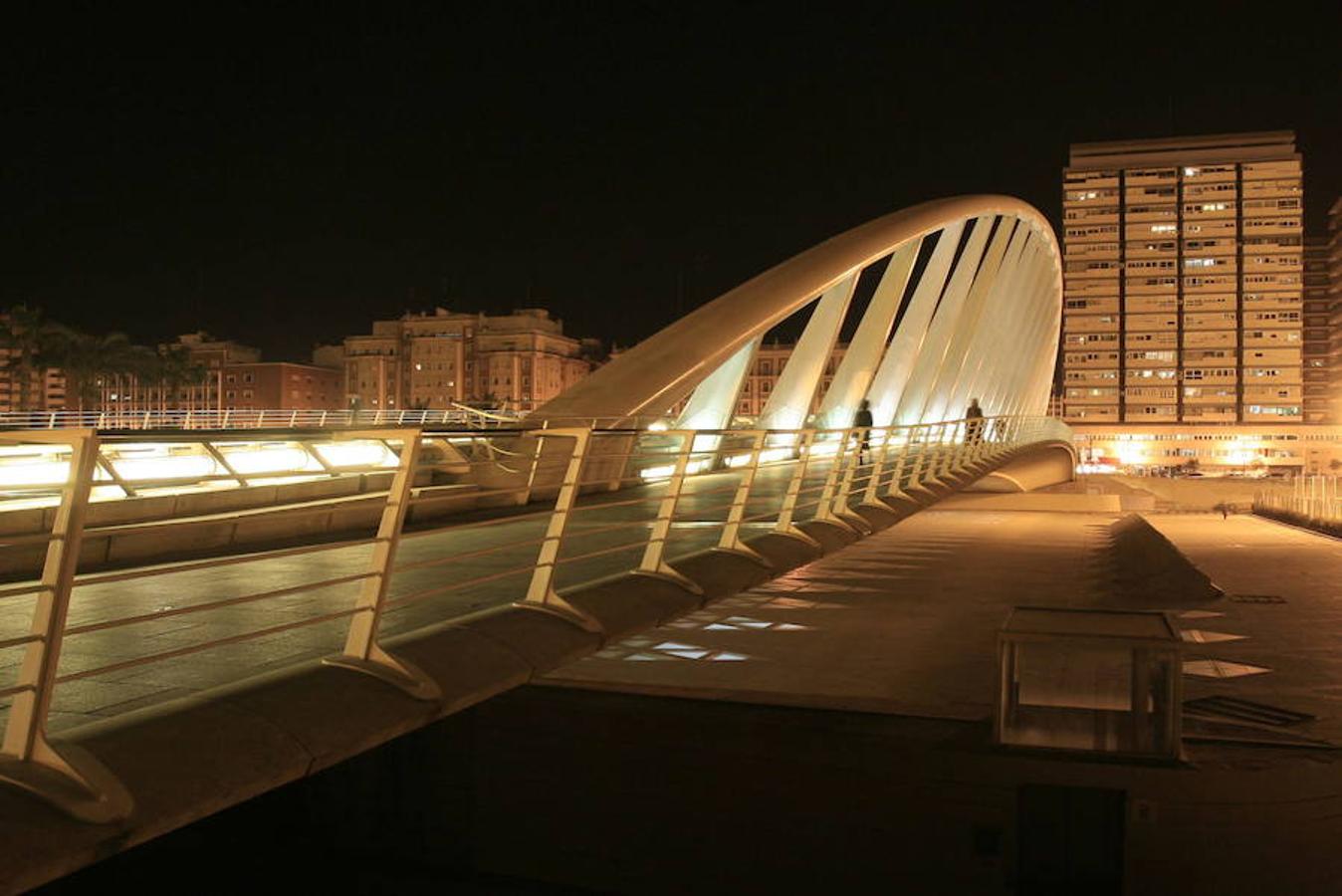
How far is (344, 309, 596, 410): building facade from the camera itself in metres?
125

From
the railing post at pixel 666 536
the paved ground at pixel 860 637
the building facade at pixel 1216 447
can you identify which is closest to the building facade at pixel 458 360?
the building facade at pixel 1216 447

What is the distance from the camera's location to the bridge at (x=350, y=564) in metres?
2.96

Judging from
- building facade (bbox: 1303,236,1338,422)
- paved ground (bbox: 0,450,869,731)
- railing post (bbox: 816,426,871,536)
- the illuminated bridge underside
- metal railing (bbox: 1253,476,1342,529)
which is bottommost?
metal railing (bbox: 1253,476,1342,529)

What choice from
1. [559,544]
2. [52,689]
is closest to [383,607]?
[52,689]

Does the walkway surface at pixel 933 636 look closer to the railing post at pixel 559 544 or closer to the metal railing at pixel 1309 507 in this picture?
the railing post at pixel 559 544

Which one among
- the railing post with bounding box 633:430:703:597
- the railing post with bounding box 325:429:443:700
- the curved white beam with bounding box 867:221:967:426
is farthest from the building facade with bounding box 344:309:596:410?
the railing post with bounding box 325:429:443:700

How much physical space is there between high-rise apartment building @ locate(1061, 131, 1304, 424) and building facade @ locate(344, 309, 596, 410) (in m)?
54.2

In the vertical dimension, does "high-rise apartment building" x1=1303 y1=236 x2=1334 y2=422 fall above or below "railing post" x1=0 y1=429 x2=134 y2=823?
Result: above

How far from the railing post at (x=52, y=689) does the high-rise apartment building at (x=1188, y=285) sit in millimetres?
133184

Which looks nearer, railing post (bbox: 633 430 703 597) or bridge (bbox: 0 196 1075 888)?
bridge (bbox: 0 196 1075 888)

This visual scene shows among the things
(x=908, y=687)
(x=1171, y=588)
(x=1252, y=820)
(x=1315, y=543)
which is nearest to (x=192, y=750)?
(x=1252, y=820)

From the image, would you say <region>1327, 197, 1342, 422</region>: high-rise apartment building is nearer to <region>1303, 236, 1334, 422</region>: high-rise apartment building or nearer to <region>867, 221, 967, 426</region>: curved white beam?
<region>1303, 236, 1334, 422</region>: high-rise apartment building

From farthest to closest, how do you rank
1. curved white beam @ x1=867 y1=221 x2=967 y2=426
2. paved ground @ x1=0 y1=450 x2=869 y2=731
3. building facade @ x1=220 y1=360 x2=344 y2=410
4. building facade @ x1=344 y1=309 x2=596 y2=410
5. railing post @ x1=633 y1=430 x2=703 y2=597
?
building facade @ x1=220 y1=360 x2=344 y2=410, building facade @ x1=344 y1=309 x2=596 y2=410, curved white beam @ x1=867 y1=221 x2=967 y2=426, railing post @ x1=633 y1=430 x2=703 y2=597, paved ground @ x1=0 y1=450 x2=869 y2=731

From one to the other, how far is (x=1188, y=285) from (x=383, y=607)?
13737cm
